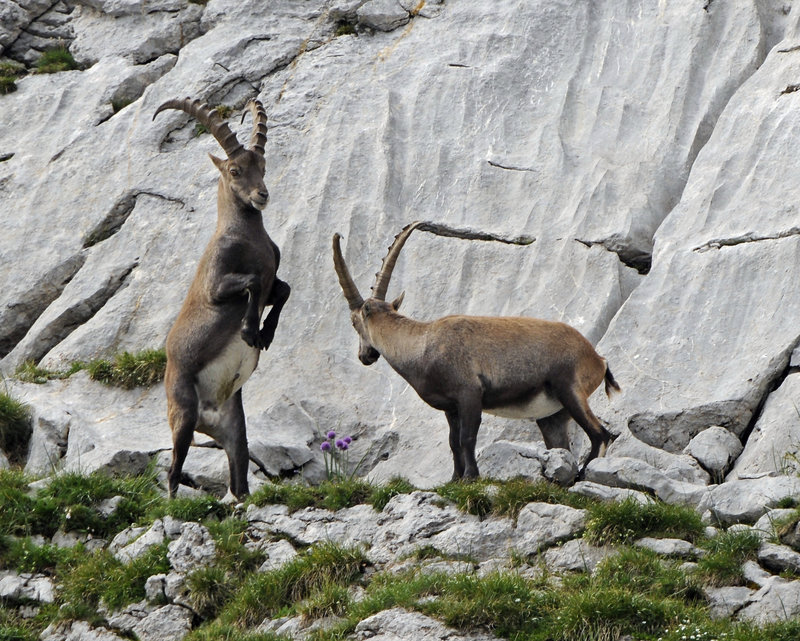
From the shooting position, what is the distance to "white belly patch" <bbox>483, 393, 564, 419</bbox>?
447 inches

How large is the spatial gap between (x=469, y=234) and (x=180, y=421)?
469 centimetres

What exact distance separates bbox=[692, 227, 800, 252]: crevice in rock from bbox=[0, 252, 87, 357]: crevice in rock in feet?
25.3

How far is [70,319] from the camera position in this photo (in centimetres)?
1517

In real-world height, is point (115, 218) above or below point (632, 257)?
below

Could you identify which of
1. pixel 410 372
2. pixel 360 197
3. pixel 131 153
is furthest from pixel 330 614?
pixel 131 153

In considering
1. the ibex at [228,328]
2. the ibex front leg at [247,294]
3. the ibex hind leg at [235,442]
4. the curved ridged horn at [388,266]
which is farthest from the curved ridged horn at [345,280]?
the ibex hind leg at [235,442]

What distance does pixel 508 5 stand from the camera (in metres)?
16.9

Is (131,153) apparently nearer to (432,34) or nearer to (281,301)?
(432,34)

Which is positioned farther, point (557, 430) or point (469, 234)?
point (469, 234)

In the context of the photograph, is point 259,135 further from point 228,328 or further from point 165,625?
point 165,625

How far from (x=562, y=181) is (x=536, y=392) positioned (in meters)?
4.10

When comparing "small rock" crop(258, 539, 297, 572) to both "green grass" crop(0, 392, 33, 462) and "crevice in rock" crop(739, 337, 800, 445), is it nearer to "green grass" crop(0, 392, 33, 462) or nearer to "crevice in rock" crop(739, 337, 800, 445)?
"crevice in rock" crop(739, 337, 800, 445)

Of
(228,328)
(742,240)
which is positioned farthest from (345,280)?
(742,240)

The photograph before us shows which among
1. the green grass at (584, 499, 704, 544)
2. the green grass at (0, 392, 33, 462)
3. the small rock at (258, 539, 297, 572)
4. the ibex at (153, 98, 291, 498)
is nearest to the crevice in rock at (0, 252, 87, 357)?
the green grass at (0, 392, 33, 462)
